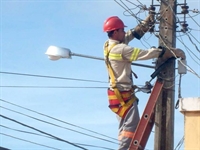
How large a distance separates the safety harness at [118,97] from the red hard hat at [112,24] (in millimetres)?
319

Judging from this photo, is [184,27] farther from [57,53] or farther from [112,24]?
[57,53]

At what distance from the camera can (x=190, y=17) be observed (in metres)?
13.7

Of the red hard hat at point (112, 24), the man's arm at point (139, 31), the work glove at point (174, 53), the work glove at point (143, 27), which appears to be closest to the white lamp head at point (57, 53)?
the red hard hat at point (112, 24)

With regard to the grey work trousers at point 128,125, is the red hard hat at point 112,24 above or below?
above

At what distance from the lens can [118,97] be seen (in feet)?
37.7

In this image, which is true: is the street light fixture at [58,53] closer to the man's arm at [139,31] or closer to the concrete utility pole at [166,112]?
the concrete utility pole at [166,112]

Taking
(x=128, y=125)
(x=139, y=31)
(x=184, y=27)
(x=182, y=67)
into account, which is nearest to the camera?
(x=128, y=125)

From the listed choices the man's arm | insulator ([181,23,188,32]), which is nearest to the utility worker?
the man's arm

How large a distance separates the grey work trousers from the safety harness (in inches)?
2.4

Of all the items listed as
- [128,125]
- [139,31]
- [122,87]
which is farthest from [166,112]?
A: [139,31]

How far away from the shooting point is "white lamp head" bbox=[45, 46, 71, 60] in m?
12.1

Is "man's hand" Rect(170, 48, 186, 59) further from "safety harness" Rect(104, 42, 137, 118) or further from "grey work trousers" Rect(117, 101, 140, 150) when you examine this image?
"grey work trousers" Rect(117, 101, 140, 150)

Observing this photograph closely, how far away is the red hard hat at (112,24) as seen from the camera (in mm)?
11695

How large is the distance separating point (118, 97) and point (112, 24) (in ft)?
3.52
